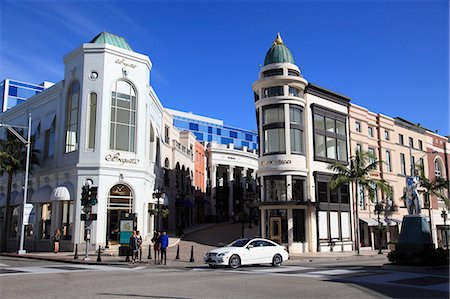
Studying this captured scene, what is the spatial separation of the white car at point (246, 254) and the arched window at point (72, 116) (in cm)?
1741

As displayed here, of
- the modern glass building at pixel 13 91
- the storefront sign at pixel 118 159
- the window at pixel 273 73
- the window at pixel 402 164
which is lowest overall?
the storefront sign at pixel 118 159

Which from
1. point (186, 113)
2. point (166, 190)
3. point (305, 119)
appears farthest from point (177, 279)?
point (186, 113)

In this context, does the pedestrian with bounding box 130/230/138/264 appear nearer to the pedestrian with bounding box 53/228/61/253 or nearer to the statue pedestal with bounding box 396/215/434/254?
the pedestrian with bounding box 53/228/61/253

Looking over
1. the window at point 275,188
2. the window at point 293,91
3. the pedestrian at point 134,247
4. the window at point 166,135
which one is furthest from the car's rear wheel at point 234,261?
the window at point 166,135

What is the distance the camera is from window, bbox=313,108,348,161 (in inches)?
1522

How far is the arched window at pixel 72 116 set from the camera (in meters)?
34.1

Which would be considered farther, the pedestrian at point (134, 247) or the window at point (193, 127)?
the window at point (193, 127)

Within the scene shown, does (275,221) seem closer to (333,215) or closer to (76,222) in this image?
(333,215)

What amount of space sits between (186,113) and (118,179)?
66835 mm

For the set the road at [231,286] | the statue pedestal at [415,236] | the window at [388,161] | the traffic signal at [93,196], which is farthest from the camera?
the window at [388,161]

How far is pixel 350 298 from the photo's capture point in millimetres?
11289

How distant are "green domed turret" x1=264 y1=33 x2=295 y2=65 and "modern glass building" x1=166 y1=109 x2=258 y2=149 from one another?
5540 centimetres

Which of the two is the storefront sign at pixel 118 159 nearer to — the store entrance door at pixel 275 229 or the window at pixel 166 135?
the store entrance door at pixel 275 229

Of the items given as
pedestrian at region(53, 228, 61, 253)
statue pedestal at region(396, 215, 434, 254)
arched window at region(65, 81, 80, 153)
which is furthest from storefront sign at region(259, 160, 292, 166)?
pedestrian at region(53, 228, 61, 253)
